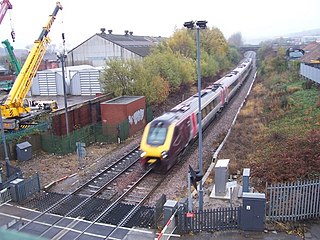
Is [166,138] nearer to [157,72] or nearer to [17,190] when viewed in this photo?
[17,190]

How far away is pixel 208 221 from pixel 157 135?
7.16 meters

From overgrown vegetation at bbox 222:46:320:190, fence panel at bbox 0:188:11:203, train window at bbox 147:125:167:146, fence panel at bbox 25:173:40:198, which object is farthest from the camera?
train window at bbox 147:125:167:146

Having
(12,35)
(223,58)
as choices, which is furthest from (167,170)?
(223,58)

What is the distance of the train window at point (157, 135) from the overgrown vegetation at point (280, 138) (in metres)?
3.93

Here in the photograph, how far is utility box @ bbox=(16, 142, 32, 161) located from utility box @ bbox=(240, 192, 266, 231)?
14.1 meters

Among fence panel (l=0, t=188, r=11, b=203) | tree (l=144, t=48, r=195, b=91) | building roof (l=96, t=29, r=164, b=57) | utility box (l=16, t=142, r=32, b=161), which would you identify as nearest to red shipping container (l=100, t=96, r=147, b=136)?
utility box (l=16, t=142, r=32, b=161)

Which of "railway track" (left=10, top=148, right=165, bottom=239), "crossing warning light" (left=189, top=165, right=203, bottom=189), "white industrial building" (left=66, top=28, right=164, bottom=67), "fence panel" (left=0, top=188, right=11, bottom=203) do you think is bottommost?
"railway track" (left=10, top=148, right=165, bottom=239)

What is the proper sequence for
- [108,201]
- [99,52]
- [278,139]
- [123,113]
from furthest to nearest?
[99,52] < [123,113] < [278,139] < [108,201]

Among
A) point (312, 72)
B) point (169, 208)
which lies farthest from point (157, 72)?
point (169, 208)

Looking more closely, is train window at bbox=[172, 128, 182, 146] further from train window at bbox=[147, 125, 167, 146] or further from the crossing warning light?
the crossing warning light

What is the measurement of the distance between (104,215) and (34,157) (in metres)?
9.77

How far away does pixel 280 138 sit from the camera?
19.9 metres

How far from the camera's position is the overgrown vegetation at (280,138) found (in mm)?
14234

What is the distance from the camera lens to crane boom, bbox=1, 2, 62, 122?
24266 mm
